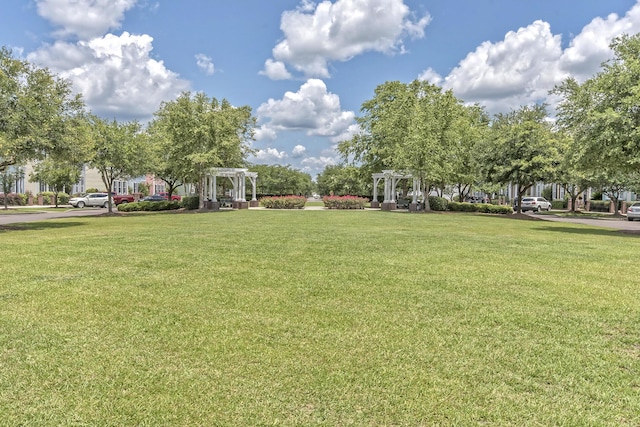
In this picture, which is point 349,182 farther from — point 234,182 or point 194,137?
point 194,137

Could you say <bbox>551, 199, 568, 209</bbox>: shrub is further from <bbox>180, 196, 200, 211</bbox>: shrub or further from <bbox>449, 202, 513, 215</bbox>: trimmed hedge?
<bbox>180, 196, 200, 211</bbox>: shrub

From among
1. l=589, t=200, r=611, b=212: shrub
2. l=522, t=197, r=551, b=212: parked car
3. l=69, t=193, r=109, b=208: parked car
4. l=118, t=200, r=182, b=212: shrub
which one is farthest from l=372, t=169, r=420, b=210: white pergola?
l=69, t=193, r=109, b=208: parked car

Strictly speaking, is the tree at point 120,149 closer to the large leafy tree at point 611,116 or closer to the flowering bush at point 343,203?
the flowering bush at point 343,203

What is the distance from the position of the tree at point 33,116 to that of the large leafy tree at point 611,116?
19874 millimetres

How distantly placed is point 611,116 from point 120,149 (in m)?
25.2

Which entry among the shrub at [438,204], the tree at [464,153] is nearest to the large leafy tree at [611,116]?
the tree at [464,153]

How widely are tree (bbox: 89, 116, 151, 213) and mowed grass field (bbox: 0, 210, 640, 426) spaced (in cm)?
1980

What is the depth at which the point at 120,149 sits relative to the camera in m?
26.2

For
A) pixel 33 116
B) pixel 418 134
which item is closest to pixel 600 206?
pixel 418 134

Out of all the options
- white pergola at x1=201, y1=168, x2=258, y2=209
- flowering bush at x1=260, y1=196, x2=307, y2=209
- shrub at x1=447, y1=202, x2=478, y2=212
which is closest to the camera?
shrub at x1=447, y1=202, x2=478, y2=212

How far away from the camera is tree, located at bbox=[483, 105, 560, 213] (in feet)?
89.8

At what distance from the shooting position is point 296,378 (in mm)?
3406

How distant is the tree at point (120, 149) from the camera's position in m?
26.0

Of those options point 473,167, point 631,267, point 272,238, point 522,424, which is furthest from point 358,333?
point 473,167
